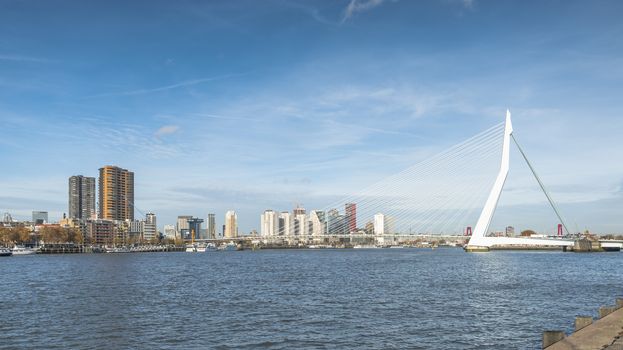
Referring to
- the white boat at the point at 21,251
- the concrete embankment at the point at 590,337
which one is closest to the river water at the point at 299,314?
the concrete embankment at the point at 590,337

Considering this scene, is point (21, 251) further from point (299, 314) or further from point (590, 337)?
point (590, 337)

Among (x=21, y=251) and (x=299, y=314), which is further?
(x=21, y=251)

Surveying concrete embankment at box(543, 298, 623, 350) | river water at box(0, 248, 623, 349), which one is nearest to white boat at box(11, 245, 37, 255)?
river water at box(0, 248, 623, 349)

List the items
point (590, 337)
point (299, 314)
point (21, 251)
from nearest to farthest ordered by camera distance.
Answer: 1. point (590, 337)
2. point (299, 314)
3. point (21, 251)

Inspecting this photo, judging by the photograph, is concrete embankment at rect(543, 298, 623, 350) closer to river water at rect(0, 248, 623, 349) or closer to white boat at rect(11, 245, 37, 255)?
river water at rect(0, 248, 623, 349)

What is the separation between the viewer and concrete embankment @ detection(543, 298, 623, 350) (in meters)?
16.5

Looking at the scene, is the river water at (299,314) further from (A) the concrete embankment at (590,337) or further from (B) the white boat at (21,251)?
(B) the white boat at (21,251)

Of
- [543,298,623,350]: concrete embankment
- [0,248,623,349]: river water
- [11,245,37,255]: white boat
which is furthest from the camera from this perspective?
[11,245,37,255]: white boat

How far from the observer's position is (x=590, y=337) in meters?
17.7

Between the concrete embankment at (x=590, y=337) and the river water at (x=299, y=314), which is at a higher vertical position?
the concrete embankment at (x=590, y=337)

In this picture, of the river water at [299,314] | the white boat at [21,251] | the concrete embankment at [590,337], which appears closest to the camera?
the concrete embankment at [590,337]

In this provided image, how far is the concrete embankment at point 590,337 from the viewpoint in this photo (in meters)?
16.5

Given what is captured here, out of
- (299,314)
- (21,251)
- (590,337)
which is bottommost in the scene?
(21,251)

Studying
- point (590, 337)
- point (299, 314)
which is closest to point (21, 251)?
point (299, 314)
